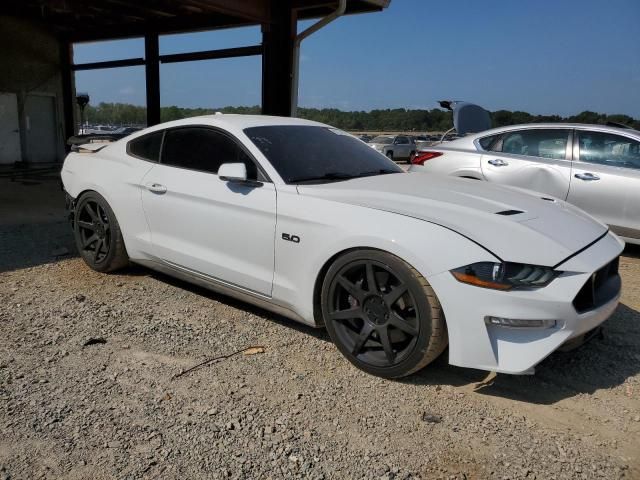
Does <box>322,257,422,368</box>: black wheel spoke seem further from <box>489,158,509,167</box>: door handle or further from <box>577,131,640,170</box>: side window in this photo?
<box>577,131,640,170</box>: side window

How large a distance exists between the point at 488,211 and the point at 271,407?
159 cm

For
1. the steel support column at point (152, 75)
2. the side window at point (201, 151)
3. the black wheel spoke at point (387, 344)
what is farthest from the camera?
the steel support column at point (152, 75)

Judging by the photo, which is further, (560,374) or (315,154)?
(315,154)

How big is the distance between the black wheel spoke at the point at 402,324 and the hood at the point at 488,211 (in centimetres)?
55

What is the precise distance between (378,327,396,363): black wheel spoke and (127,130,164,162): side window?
2419 millimetres

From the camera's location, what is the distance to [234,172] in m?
3.46

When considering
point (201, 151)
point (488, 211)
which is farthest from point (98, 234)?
point (488, 211)

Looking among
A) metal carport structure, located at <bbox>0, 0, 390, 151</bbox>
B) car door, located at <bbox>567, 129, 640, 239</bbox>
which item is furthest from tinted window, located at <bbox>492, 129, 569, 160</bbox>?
metal carport structure, located at <bbox>0, 0, 390, 151</bbox>

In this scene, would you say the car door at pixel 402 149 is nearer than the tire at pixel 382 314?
No

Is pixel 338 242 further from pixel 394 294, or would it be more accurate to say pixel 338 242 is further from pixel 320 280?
pixel 394 294

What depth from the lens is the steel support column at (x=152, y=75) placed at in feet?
36.4

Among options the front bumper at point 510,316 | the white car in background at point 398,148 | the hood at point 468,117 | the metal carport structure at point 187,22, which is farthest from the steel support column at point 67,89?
the white car in background at point 398,148

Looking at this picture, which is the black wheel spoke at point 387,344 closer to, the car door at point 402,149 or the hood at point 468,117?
the hood at point 468,117

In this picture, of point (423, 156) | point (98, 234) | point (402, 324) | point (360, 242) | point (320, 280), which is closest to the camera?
point (402, 324)
